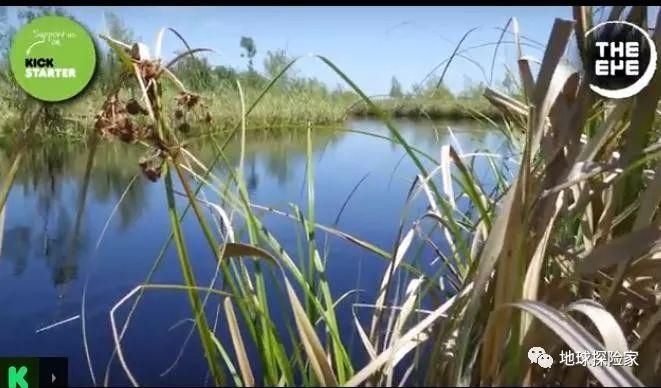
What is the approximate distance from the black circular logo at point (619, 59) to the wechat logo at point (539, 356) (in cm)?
18

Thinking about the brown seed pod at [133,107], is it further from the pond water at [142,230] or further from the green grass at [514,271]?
the pond water at [142,230]

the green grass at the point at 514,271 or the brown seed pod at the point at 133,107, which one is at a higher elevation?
the brown seed pod at the point at 133,107

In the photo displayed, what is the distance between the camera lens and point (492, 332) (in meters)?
0.36

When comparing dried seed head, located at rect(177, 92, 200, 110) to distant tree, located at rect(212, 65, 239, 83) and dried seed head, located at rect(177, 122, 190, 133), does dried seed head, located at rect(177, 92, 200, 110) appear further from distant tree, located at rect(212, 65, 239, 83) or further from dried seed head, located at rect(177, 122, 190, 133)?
distant tree, located at rect(212, 65, 239, 83)

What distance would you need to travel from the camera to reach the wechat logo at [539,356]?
377 millimetres

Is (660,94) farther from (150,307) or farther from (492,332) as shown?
(150,307)

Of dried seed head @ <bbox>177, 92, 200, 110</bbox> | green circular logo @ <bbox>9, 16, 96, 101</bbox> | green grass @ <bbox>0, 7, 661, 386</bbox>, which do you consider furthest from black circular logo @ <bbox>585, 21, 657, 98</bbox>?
green circular logo @ <bbox>9, 16, 96, 101</bbox>

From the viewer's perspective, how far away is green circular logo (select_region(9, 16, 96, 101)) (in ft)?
1.55

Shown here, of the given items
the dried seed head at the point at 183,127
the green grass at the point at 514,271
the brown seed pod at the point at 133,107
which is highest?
the brown seed pod at the point at 133,107

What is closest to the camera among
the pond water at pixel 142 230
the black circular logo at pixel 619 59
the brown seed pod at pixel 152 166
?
the brown seed pod at pixel 152 166

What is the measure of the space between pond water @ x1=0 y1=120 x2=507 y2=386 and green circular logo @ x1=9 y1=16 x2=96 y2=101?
0.25 feet

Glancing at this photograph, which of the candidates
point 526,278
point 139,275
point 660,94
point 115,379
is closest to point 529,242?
point 526,278

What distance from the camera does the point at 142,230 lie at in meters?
0.69

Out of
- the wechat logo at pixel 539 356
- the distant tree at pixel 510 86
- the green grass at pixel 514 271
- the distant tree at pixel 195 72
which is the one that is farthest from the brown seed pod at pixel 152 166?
the distant tree at pixel 510 86
